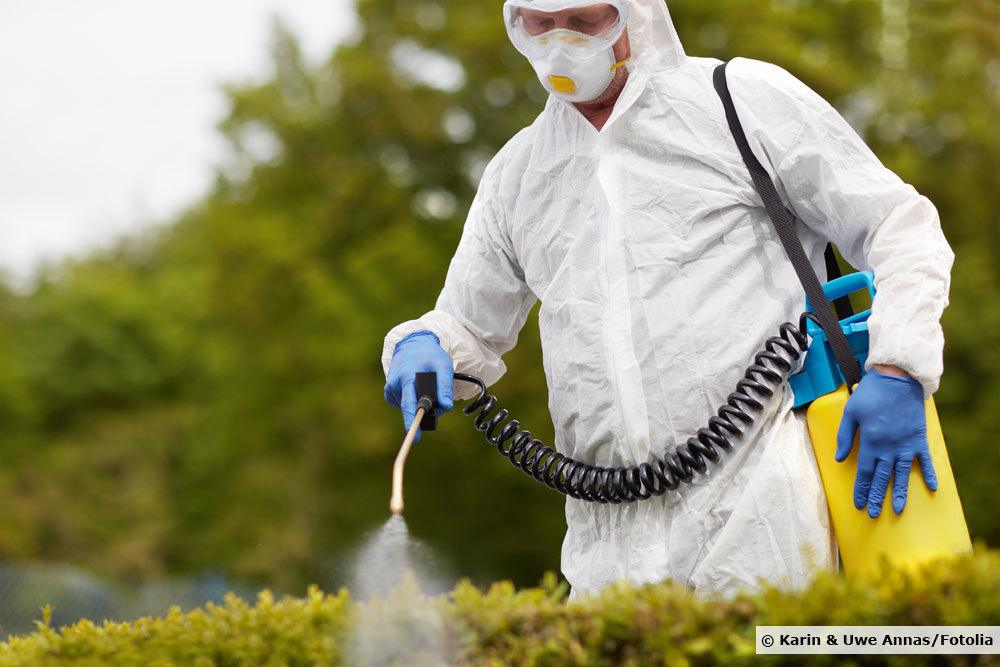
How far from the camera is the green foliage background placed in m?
17.8

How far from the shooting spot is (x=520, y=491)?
1981 centimetres

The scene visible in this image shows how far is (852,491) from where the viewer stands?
292 centimetres

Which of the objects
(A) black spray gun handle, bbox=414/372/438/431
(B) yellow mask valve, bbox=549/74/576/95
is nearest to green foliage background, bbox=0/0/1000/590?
(A) black spray gun handle, bbox=414/372/438/431

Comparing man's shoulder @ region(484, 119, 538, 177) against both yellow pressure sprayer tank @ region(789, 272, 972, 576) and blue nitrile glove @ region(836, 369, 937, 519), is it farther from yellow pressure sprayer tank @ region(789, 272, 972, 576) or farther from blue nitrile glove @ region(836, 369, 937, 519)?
blue nitrile glove @ region(836, 369, 937, 519)

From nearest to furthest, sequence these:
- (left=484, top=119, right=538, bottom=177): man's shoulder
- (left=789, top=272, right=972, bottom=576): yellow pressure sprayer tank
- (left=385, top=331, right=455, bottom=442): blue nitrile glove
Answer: (left=789, top=272, right=972, bottom=576): yellow pressure sprayer tank < (left=385, top=331, right=455, bottom=442): blue nitrile glove < (left=484, top=119, right=538, bottom=177): man's shoulder

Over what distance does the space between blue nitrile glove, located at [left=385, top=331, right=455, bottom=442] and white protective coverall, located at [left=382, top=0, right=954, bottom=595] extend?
27 centimetres

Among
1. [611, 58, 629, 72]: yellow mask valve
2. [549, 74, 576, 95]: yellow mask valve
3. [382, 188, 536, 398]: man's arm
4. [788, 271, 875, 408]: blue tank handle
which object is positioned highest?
[611, 58, 629, 72]: yellow mask valve

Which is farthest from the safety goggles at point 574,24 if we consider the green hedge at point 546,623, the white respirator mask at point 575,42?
the green hedge at point 546,623

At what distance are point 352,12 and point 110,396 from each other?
52.1ft

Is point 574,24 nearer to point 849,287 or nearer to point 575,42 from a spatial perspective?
point 575,42

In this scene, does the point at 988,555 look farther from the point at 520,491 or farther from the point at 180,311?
the point at 180,311

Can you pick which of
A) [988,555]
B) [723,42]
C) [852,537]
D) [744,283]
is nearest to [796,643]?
[988,555]

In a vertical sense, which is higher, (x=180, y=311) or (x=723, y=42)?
(x=180, y=311)

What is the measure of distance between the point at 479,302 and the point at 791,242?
0.95 metres
